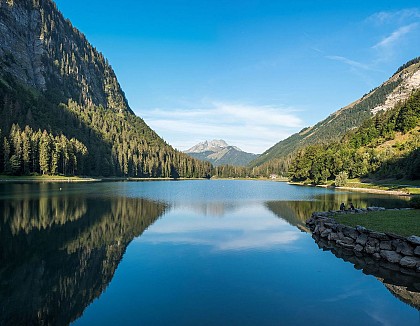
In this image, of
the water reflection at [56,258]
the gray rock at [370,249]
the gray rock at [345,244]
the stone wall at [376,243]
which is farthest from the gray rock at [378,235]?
the water reflection at [56,258]

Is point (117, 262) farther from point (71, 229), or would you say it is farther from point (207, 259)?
point (71, 229)

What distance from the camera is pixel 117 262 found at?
894 inches

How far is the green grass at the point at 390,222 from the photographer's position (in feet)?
80.8

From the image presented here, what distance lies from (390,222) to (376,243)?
18.1 feet

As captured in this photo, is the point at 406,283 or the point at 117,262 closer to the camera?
the point at 406,283

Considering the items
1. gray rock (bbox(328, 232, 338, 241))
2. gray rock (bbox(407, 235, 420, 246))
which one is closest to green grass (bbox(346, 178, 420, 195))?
gray rock (bbox(328, 232, 338, 241))

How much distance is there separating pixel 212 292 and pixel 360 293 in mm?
8055

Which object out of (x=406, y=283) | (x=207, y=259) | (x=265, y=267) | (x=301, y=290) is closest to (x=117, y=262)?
(x=207, y=259)

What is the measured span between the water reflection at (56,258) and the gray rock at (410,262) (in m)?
19.2

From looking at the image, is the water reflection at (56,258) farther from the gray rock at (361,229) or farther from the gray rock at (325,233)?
the gray rock at (361,229)

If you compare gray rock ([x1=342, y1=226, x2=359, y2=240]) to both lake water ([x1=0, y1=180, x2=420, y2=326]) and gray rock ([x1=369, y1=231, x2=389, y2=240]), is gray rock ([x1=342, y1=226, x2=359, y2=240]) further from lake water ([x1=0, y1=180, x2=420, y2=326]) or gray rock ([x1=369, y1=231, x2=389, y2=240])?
lake water ([x1=0, y1=180, x2=420, y2=326])

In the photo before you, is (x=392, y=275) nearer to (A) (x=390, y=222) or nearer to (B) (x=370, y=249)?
(B) (x=370, y=249)

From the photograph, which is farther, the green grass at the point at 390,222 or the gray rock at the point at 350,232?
the gray rock at the point at 350,232

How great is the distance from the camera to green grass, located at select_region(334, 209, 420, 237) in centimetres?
2462
